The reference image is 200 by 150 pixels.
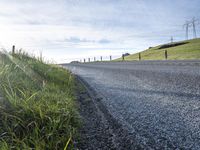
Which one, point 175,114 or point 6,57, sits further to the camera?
point 6,57

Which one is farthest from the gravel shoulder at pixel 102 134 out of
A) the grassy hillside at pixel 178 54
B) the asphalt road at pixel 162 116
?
the grassy hillside at pixel 178 54

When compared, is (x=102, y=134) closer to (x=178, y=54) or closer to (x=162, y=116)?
(x=162, y=116)

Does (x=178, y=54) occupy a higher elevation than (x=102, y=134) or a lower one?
higher

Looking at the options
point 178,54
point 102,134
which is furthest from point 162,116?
point 178,54

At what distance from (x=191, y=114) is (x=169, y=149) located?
0.99 metres

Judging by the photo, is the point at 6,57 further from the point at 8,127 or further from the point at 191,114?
the point at 191,114

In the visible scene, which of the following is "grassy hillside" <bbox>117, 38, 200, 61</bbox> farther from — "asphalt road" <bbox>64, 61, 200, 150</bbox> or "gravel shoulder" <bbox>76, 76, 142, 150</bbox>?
"gravel shoulder" <bbox>76, 76, 142, 150</bbox>

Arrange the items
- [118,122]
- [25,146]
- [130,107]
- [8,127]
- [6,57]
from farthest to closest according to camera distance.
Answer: [6,57] < [130,107] < [118,122] < [8,127] < [25,146]

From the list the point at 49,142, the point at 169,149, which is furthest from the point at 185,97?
the point at 49,142

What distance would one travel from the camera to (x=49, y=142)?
1.64 metres

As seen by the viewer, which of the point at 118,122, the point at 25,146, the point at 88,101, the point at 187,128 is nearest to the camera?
the point at 25,146

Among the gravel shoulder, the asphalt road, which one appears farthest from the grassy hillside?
the gravel shoulder

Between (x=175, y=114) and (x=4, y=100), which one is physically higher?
(x=4, y=100)

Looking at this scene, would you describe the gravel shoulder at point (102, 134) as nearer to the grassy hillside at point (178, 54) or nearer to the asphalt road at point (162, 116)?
the asphalt road at point (162, 116)
